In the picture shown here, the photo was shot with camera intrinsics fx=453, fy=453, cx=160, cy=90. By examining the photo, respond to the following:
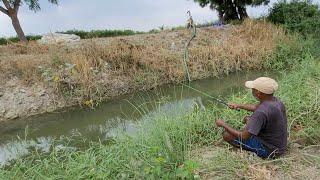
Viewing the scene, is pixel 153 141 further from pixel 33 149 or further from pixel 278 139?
pixel 33 149

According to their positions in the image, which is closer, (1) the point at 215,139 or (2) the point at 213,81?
(1) the point at 215,139

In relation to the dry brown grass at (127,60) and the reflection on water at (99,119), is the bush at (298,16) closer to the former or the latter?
the dry brown grass at (127,60)

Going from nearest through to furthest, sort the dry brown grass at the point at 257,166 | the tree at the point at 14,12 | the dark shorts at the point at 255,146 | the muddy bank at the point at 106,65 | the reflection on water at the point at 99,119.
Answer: the dry brown grass at the point at 257,166
the dark shorts at the point at 255,146
the reflection on water at the point at 99,119
the muddy bank at the point at 106,65
the tree at the point at 14,12

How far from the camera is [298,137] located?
206 inches

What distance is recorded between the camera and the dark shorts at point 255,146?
460 cm

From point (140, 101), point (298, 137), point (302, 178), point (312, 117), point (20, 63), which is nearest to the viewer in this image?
point (302, 178)

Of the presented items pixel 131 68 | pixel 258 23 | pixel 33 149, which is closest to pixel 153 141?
pixel 33 149

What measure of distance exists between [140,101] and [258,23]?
259 inches

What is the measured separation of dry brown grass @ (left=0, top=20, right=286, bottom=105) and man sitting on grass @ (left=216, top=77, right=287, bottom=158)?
6008 mm

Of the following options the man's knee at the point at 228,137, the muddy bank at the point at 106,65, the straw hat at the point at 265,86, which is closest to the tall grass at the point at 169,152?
the man's knee at the point at 228,137

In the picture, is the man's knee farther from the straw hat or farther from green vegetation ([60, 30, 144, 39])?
green vegetation ([60, 30, 144, 39])

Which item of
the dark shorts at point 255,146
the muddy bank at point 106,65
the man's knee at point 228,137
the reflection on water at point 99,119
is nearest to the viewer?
the dark shorts at point 255,146

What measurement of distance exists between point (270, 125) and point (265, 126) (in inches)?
1.9

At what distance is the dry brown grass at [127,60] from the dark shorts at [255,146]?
19.4 ft
